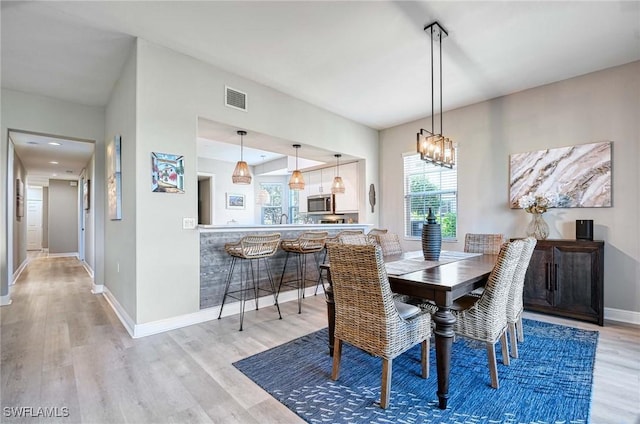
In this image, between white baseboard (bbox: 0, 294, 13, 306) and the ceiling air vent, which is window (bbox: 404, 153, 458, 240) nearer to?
the ceiling air vent

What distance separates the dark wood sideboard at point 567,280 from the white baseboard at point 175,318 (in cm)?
309

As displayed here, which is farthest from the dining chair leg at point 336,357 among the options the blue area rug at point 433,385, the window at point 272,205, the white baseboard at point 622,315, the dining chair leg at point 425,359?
the window at point 272,205

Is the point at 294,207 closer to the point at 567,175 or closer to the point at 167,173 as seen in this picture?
the point at 167,173

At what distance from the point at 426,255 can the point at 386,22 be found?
2.11 meters

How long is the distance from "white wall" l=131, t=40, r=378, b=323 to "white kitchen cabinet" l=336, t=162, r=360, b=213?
Result: 263 cm

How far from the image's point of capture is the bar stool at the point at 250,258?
10.4 ft

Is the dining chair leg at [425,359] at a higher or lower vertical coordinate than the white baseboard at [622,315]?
higher

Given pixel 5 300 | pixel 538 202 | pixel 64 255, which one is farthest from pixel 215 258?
pixel 64 255

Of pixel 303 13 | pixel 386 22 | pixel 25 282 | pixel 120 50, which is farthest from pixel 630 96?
pixel 25 282

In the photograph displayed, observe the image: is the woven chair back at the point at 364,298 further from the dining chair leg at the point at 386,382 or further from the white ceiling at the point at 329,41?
the white ceiling at the point at 329,41

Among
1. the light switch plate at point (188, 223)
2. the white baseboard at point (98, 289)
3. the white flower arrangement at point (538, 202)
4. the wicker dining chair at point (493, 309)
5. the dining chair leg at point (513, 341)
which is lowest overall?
the white baseboard at point (98, 289)

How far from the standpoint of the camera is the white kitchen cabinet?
18.9 feet

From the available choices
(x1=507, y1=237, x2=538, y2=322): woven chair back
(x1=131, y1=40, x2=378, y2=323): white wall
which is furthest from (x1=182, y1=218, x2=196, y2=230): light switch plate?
Answer: (x1=507, y1=237, x2=538, y2=322): woven chair back

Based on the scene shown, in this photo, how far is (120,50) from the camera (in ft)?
10.1
